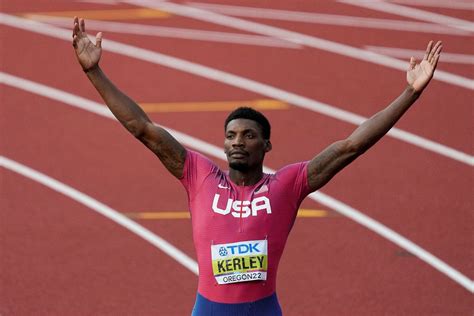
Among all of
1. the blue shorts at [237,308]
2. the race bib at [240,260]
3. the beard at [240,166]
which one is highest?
the beard at [240,166]

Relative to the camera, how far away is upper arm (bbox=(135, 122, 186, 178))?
393cm

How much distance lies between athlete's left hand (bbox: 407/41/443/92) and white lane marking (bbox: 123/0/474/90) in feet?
13.0

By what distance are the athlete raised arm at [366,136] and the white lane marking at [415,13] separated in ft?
14.9

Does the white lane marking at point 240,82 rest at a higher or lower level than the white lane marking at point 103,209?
higher

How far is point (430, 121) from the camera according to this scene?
24.8 ft

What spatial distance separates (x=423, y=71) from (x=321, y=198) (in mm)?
3025

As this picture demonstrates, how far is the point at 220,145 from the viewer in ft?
24.5

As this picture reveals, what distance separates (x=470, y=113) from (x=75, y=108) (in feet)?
9.90

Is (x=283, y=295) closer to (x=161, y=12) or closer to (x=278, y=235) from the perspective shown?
(x=278, y=235)

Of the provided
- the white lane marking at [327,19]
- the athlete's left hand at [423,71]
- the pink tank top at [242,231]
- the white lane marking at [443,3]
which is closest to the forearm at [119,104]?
the pink tank top at [242,231]

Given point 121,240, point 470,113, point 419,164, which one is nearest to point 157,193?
point 121,240

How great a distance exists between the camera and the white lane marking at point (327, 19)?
8.36 m

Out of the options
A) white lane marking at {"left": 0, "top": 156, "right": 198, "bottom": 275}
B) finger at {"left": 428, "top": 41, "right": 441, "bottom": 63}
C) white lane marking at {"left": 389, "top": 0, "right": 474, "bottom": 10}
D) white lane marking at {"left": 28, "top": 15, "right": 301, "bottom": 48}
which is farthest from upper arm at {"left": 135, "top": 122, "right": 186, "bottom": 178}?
white lane marking at {"left": 389, "top": 0, "right": 474, "bottom": 10}

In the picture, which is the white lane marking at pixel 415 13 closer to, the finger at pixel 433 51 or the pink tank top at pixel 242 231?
the finger at pixel 433 51
